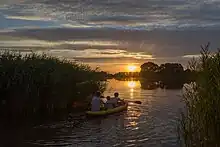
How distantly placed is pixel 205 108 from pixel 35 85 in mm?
18652

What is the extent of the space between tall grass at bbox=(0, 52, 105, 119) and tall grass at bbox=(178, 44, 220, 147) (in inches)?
667

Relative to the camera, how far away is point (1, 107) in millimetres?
25703

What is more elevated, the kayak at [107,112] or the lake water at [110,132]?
the kayak at [107,112]

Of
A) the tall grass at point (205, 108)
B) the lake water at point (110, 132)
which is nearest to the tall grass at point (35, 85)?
the lake water at point (110, 132)

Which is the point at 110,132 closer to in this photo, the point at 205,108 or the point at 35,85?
the point at 35,85

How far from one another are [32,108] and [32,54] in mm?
5262

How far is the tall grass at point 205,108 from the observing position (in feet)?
32.0

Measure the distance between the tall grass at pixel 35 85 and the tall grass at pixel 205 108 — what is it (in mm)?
16929

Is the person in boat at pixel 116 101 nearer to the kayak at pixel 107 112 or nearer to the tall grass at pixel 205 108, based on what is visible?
the kayak at pixel 107 112

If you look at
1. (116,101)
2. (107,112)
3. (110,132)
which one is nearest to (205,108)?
(110,132)

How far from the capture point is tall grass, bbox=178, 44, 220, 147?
Result: 974 centimetres

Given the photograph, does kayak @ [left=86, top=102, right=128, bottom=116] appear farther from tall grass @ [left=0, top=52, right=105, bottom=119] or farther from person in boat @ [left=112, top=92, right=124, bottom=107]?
tall grass @ [left=0, top=52, right=105, bottom=119]

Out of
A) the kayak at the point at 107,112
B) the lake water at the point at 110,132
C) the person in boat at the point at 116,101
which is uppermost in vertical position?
the person in boat at the point at 116,101

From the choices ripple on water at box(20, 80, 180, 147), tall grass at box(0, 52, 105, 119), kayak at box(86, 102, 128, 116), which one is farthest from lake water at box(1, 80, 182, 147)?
tall grass at box(0, 52, 105, 119)
